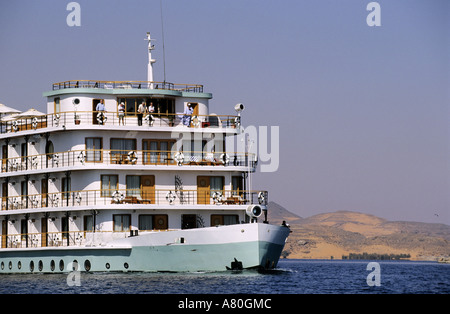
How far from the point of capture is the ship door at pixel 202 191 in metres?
51.8

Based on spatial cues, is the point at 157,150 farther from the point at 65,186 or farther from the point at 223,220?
the point at 65,186

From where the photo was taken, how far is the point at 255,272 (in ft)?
155

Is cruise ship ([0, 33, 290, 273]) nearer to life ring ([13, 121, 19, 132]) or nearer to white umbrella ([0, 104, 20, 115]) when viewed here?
life ring ([13, 121, 19, 132])

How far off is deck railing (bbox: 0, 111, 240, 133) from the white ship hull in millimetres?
6432

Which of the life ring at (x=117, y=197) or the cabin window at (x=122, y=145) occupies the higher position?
the cabin window at (x=122, y=145)

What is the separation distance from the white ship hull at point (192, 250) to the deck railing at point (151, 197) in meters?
2.39

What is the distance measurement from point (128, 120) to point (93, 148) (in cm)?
237

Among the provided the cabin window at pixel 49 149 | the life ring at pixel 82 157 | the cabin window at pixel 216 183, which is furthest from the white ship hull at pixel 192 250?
the cabin window at pixel 49 149

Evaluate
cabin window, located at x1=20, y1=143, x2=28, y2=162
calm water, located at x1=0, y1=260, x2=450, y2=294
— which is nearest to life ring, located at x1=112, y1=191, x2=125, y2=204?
calm water, located at x1=0, y1=260, x2=450, y2=294

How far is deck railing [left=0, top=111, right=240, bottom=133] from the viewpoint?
5144 cm

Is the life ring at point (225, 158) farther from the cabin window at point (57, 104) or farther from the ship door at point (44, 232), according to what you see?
the ship door at point (44, 232)
